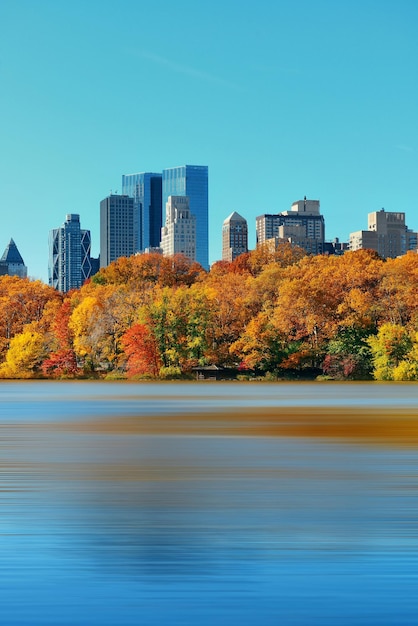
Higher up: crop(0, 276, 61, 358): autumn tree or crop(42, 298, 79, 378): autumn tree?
crop(0, 276, 61, 358): autumn tree

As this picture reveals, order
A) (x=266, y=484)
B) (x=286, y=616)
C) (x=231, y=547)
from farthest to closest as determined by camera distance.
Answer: (x=266, y=484) → (x=231, y=547) → (x=286, y=616)

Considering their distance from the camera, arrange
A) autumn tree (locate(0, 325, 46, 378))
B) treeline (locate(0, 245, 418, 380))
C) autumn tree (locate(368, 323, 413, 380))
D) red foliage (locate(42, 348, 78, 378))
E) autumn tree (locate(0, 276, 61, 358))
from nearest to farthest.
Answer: autumn tree (locate(368, 323, 413, 380)) < treeline (locate(0, 245, 418, 380)) < red foliage (locate(42, 348, 78, 378)) < autumn tree (locate(0, 325, 46, 378)) < autumn tree (locate(0, 276, 61, 358))

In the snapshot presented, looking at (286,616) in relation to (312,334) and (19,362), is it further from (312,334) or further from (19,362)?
(19,362)

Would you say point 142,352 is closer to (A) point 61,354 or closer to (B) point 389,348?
(A) point 61,354

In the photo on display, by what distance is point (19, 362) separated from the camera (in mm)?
93938

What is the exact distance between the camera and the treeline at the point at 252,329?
82.1m

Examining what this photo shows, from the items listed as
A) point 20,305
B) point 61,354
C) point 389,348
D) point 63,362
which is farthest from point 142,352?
point 20,305

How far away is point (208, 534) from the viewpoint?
9.22m

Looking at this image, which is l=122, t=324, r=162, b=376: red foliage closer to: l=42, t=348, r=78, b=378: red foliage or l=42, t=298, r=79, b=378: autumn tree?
l=42, t=348, r=78, b=378: red foliage

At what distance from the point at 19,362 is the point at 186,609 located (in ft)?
292

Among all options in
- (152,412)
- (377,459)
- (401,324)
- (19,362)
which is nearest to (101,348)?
(19,362)

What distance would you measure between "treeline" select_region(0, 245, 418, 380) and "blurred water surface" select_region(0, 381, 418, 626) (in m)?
64.2

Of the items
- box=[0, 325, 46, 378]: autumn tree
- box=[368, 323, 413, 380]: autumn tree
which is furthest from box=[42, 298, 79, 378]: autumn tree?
box=[368, 323, 413, 380]: autumn tree

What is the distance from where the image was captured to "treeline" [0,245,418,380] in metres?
82.1
